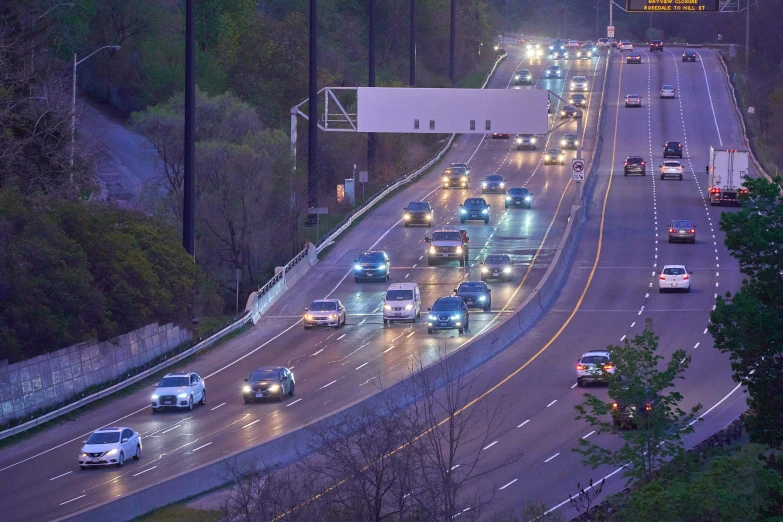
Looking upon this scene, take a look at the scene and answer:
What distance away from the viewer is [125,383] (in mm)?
40438

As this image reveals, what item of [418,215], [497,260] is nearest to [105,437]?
[497,260]

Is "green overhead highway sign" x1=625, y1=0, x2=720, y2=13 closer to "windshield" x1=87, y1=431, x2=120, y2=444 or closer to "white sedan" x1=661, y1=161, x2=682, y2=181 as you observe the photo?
"white sedan" x1=661, y1=161, x2=682, y2=181

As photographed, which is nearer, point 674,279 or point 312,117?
point 674,279

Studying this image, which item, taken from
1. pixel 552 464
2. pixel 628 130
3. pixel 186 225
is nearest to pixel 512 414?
pixel 552 464

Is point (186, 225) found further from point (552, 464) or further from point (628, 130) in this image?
point (628, 130)

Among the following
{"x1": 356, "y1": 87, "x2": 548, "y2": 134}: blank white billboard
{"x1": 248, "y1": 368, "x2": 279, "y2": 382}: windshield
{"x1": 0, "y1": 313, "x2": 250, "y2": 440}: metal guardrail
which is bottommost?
{"x1": 0, "y1": 313, "x2": 250, "y2": 440}: metal guardrail

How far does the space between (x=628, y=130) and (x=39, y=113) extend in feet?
216

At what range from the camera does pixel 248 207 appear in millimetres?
62812

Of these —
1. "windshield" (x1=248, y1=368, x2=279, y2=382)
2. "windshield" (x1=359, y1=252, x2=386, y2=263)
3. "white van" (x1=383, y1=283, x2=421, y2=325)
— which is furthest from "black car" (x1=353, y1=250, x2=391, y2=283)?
"windshield" (x1=248, y1=368, x2=279, y2=382)

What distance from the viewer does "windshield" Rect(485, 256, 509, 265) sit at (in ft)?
180

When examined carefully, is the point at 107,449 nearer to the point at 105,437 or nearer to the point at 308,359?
the point at 105,437

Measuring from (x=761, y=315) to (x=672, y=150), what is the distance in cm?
6589

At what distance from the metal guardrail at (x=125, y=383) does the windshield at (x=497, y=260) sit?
39.9ft

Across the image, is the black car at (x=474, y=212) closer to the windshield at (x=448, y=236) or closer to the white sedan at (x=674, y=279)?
the windshield at (x=448, y=236)
